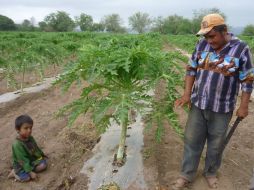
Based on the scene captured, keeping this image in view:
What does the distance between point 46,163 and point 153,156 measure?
4.64 feet

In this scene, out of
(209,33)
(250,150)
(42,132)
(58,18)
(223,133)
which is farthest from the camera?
(58,18)

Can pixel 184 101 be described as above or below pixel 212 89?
below

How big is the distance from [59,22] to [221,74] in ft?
245

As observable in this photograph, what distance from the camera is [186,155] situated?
379cm

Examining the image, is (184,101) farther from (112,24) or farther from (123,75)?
(112,24)

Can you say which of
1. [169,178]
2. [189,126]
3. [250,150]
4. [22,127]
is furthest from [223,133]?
[22,127]

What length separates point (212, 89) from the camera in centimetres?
336

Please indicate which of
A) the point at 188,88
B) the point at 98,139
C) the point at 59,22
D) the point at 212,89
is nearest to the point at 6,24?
the point at 59,22

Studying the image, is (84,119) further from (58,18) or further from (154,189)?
(58,18)

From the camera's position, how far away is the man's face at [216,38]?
126 inches

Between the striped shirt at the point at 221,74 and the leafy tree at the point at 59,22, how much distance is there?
7142 centimetres

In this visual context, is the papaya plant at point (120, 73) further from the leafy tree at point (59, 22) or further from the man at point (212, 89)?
the leafy tree at point (59, 22)

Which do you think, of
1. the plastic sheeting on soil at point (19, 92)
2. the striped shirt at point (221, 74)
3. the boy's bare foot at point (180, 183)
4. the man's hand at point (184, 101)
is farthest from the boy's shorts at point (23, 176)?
the plastic sheeting on soil at point (19, 92)

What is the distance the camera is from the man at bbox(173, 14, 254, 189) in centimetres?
322
